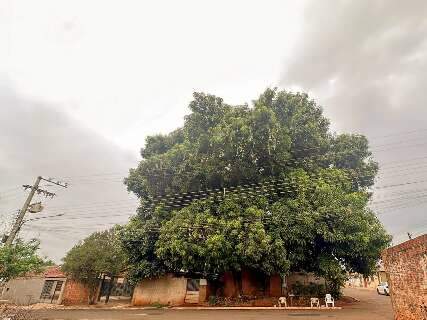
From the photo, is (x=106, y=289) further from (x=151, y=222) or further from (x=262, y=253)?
(x=262, y=253)

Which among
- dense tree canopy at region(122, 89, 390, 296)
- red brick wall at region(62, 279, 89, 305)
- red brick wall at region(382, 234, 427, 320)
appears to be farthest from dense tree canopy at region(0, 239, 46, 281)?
red brick wall at region(382, 234, 427, 320)

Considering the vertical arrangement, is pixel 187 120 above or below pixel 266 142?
above

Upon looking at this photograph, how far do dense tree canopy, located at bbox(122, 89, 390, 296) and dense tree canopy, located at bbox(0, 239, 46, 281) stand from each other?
23.3 feet

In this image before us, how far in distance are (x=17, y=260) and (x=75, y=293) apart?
50.7 feet

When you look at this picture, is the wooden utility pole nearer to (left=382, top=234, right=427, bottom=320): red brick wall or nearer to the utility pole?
the utility pole

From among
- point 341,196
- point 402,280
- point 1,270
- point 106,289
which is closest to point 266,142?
point 341,196

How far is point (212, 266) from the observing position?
21016 millimetres

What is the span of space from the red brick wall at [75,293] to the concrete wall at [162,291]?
6.88 meters

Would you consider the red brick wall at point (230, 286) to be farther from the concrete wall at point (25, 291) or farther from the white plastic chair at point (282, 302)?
the concrete wall at point (25, 291)

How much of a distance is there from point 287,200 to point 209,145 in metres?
6.76

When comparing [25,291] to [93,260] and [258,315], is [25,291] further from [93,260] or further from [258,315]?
[258,315]

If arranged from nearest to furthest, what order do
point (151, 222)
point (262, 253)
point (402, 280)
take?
point (402, 280) → point (262, 253) → point (151, 222)

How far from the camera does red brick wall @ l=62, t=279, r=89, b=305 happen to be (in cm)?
3045

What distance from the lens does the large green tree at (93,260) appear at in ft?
89.7
